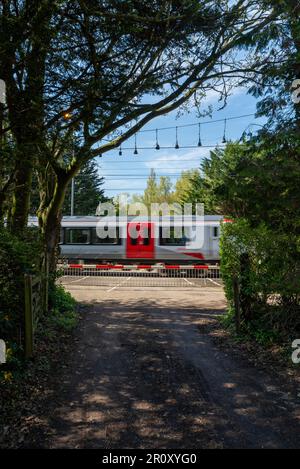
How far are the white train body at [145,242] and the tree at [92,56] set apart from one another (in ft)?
42.3

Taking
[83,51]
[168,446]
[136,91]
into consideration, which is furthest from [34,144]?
[168,446]

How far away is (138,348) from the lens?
21.0 feet

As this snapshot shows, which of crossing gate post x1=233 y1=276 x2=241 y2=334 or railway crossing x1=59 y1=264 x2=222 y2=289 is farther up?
crossing gate post x1=233 y1=276 x2=241 y2=334

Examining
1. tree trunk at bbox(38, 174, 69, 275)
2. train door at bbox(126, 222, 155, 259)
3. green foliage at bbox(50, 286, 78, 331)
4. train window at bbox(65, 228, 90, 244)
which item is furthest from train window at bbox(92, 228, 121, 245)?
tree trunk at bbox(38, 174, 69, 275)

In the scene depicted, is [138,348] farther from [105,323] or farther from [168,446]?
[168,446]

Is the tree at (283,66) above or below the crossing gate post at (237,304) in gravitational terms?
above

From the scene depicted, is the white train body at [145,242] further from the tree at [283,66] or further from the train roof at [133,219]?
the tree at [283,66]

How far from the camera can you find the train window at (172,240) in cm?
2048

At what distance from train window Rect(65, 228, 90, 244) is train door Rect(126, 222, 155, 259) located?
3.00 metres

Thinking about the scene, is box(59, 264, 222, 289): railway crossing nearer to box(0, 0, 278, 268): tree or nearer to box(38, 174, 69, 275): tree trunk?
box(38, 174, 69, 275): tree trunk

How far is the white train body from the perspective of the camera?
798 inches

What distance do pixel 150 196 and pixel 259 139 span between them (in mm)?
41007

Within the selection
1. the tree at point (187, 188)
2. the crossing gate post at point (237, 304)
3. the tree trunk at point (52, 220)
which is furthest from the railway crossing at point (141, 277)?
the tree at point (187, 188)

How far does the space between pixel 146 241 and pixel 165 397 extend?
1663cm
